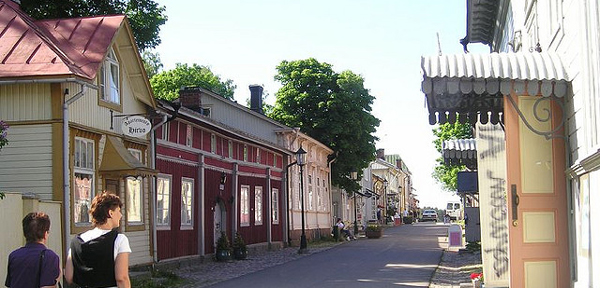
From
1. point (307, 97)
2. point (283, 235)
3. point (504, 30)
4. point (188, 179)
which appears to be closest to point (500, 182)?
point (504, 30)

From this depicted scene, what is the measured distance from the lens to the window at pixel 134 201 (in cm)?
1988

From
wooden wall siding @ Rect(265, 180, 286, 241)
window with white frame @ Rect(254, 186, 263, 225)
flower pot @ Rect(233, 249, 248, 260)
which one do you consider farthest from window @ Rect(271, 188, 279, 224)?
flower pot @ Rect(233, 249, 248, 260)

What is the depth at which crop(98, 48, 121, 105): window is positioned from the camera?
18.2m

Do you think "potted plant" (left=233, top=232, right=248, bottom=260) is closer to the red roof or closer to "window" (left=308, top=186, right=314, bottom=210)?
the red roof

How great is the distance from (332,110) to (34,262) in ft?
138

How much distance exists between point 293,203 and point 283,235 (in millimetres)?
3549

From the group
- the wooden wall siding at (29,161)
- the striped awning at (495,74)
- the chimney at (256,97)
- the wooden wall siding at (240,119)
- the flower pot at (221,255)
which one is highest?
the chimney at (256,97)

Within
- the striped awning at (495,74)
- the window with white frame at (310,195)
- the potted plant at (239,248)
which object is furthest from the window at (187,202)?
the window with white frame at (310,195)

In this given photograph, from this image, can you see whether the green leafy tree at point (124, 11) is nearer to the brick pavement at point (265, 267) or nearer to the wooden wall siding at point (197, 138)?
the wooden wall siding at point (197, 138)

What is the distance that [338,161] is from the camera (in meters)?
50.2

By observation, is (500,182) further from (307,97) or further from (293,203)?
(307,97)

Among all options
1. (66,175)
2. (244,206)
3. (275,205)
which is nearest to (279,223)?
(275,205)

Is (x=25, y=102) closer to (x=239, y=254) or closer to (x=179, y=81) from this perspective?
(x=239, y=254)

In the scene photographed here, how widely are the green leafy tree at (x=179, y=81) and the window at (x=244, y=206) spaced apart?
24.5 m
